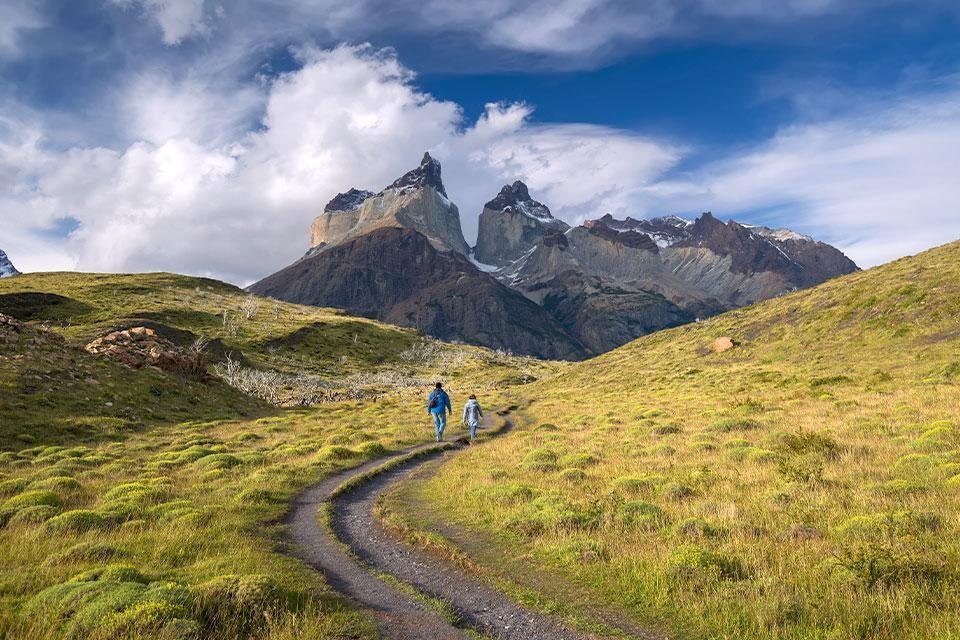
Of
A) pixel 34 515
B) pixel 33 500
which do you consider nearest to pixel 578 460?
pixel 34 515

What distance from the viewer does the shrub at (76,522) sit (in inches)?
495

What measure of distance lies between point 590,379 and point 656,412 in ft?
142

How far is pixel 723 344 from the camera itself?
69.2 m

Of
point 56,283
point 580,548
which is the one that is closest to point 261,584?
point 580,548

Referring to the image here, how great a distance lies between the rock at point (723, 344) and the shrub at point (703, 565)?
64237mm

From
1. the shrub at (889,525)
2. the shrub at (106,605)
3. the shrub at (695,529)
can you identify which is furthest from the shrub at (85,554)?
the shrub at (889,525)

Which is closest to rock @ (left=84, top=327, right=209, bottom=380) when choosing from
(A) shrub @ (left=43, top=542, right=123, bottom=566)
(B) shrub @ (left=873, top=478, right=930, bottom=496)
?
(A) shrub @ (left=43, top=542, right=123, bottom=566)

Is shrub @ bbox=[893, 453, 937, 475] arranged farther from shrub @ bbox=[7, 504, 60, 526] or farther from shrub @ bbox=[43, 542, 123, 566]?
shrub @ bbox=[7, 504, 60, 526]

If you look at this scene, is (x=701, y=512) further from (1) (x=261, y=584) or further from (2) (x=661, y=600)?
(1) (x=261, y=584)

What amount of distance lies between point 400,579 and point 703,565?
5.77 m

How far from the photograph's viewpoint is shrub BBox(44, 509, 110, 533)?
12562mm

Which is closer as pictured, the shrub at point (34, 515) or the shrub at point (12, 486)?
the shrub at point (34, 515)

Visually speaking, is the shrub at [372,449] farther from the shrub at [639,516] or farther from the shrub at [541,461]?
the shrub at [639,516]

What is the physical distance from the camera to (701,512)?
42.1 ft
